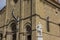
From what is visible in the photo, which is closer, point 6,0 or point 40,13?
point 40,13

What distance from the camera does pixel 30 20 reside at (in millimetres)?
→ 21516

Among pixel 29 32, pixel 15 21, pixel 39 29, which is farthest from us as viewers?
pixel 15 21

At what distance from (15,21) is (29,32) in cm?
254

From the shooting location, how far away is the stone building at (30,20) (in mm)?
21031

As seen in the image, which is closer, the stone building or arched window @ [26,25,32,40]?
the stone building

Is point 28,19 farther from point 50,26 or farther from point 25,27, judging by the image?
point 50,26

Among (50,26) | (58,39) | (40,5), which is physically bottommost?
(58,39)

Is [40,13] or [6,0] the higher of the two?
[6,0]

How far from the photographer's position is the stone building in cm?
2103

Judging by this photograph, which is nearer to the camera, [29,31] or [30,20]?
[30,20]

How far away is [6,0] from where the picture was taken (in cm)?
2570

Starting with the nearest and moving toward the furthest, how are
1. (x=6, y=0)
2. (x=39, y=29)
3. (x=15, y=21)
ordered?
1. (x=39, y=29)
2. (x=15, y=21)
3. (x=6, y=0)

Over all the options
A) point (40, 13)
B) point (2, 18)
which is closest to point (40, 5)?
point (40, 13)

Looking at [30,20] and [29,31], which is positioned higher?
[30,20]
